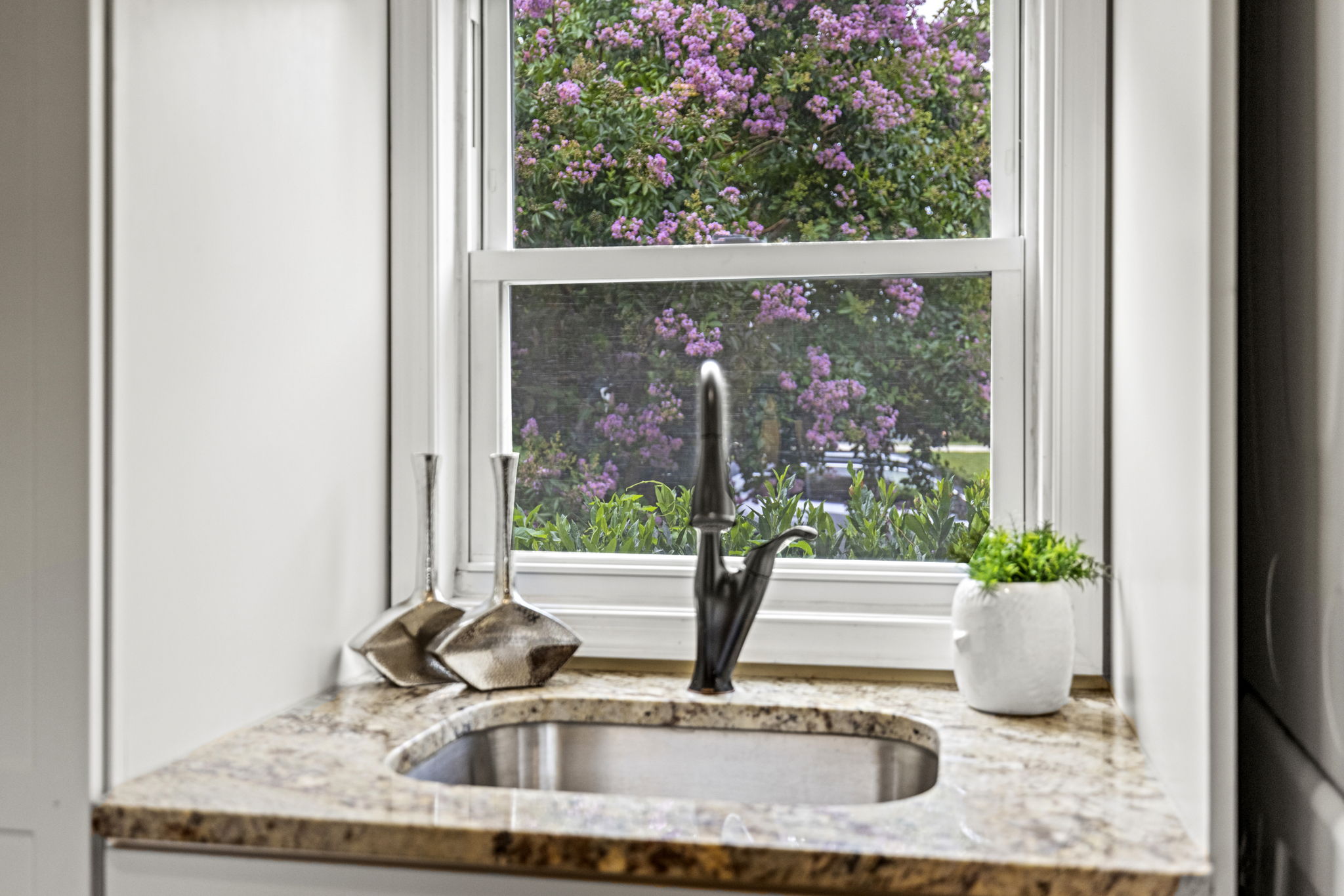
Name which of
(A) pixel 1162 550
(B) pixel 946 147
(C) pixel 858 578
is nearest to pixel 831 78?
(B) pixel 946 147

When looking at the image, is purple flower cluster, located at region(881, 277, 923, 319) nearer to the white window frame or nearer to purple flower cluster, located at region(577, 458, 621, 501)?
the white window frame

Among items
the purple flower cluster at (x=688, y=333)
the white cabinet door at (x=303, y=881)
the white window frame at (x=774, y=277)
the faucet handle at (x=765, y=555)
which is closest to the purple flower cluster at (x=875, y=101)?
the white window frame at (x=774, y=277)

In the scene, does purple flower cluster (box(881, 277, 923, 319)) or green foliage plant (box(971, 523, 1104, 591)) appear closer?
green foliage plant (box(971, 523, 1104, 591))

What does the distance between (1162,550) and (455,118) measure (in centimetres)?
114

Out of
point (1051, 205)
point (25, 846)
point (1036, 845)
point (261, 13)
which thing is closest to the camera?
point (1036, 845)

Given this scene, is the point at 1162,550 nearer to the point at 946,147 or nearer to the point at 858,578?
the point at 858,578

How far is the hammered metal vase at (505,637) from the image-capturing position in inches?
52.2

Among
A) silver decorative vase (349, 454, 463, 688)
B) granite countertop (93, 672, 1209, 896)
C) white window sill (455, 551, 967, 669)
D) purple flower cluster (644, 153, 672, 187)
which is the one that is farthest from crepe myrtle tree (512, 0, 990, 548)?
granite countertop (93, 672, 1209, 896)

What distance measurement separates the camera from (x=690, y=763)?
1.29 m

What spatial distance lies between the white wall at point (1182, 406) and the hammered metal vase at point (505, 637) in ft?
2.25

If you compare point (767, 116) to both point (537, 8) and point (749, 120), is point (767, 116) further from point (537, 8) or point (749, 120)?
point (537, 8)

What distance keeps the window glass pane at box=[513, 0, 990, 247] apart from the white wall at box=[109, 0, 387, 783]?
0.27m

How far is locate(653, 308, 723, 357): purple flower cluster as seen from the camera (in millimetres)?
1555

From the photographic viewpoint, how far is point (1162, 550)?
0.99m
